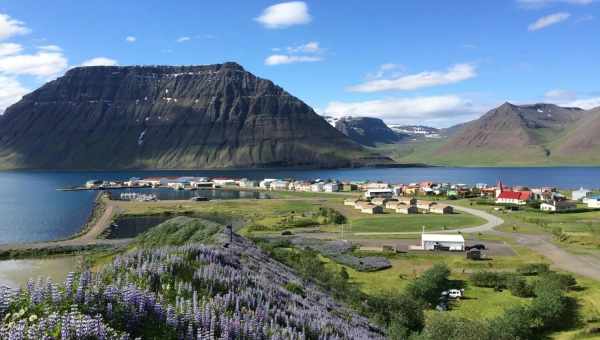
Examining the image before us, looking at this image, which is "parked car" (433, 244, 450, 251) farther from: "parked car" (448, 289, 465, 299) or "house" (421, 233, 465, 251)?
"parked car" (448, 289, 465, 299)

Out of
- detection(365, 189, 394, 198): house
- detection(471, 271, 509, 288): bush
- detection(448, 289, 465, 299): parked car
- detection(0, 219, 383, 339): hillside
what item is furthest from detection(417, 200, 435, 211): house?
detection(0, 219, 383, 339): hillside

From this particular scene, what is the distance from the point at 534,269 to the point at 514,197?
81567 millimetres

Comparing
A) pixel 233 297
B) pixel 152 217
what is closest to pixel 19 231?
pixel 152 217

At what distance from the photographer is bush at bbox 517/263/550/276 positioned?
188ft

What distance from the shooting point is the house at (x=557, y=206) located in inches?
4651

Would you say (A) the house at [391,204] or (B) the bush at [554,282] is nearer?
(B) the bush at [554,282]

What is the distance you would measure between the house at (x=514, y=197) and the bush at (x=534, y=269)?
75.0 meters

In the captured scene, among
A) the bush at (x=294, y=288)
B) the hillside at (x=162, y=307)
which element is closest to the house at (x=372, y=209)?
the bush at (x=294, y=288)

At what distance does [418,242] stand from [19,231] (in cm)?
8109

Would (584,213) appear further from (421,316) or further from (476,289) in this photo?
(421,316)

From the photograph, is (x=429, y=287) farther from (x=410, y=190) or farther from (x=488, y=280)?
(x=410, y=190)

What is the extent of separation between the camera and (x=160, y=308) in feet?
37.3

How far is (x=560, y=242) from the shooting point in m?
77.4

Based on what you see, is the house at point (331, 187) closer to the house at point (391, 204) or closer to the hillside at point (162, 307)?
the house at point (391, 204)
